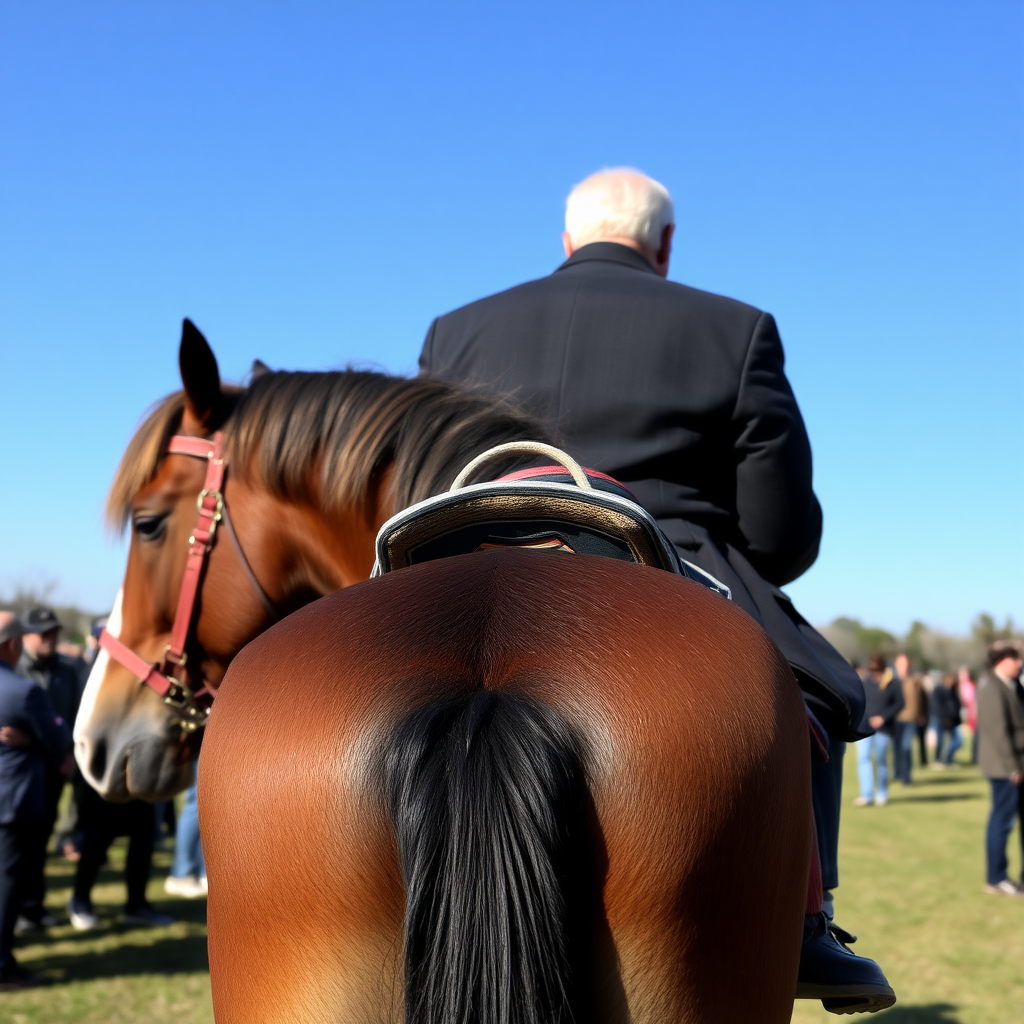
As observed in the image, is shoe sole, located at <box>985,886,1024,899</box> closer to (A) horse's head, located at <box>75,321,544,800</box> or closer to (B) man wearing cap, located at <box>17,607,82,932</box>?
(B) man wearing cap, located at <box>17,607,82,932</box>

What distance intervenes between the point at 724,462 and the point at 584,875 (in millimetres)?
1494

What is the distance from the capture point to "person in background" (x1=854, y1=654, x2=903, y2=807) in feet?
52.0

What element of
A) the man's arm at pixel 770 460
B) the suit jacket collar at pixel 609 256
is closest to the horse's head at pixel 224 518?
the suit jacket collar at pixel 609 256

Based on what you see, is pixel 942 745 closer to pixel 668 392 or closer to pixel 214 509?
pixel 668 392

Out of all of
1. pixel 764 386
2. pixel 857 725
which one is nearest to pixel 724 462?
pixel 764 386

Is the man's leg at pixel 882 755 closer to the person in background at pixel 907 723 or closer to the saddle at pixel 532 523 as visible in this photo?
the person in background at pixel 907 723

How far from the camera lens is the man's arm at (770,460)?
7.70 ft

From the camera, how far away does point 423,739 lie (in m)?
1.16

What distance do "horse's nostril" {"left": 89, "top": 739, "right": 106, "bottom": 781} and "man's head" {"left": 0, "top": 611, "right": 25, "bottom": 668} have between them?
4.44 meters

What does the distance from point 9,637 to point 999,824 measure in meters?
9.06

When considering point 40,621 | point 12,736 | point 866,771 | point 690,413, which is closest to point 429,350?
point 690,413

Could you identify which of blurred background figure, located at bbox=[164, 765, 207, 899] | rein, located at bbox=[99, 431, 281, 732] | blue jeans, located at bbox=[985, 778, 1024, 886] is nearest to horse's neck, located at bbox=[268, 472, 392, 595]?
rein, located at bbox=[99, 431, 281, 732]

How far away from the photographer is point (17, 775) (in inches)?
257

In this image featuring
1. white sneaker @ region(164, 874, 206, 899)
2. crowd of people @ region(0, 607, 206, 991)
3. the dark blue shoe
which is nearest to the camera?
the dark blue shoe
